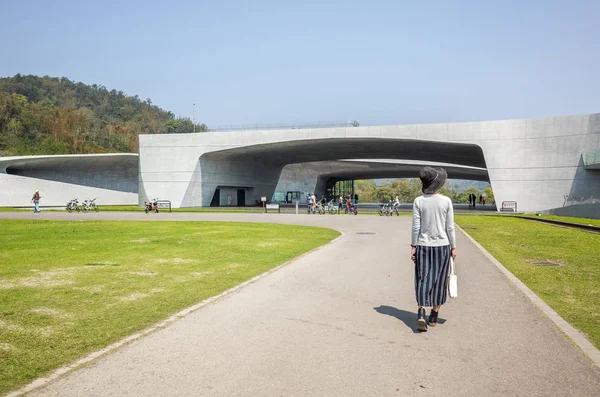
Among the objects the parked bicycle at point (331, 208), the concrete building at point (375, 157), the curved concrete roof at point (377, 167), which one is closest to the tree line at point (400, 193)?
the curved concrete roof at point (377, 167)

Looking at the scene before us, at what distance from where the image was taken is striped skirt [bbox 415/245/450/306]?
226 inches

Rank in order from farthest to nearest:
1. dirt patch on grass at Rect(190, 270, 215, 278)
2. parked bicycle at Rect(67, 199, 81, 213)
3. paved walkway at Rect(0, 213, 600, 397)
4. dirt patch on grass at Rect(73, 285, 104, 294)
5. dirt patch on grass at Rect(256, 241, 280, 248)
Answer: parked bicycle at Rect(67, 199, 81, 213) → dirt patch on grass at Rect(256, 241, 280, 248) → dirt patch on grass at Rect(190, 270, 215, 278) → dirt patch on grass at Rect(73, 285, 104, 294) → paved walkway at Rect(0, 213, 600, 397)

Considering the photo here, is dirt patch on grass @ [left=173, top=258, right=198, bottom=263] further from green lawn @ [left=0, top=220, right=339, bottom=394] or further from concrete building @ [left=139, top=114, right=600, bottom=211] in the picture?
concrete building @ [left=139, top=114, right=600, bottom=211]

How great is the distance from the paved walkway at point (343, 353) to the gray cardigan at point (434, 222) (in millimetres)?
1026

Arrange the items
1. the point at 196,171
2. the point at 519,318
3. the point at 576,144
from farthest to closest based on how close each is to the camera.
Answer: the point at 196,171
the point at 576,144
the point at 519,318

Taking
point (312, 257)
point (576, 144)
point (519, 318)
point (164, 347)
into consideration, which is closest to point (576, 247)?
point (312, 257)

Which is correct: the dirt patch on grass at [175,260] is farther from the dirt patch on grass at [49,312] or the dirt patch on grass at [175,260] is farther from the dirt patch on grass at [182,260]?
the dirt patch on grass at [49,312]

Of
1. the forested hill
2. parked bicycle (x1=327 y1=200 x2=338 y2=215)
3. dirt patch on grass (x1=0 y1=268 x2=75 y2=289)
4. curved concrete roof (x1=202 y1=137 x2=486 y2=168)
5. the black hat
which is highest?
the forested hill

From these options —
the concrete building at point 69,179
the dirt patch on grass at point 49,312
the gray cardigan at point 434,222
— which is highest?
the concrete building at point 69,179

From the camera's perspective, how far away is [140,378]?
4.04m

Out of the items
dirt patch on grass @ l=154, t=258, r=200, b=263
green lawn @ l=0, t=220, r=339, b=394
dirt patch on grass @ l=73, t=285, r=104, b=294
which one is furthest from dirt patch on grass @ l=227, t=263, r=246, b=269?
dirt patch on grass @ l=73, t=285, r=104, b=294

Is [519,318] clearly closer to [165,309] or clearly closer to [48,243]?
[165,309]

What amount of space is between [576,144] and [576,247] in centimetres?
2722

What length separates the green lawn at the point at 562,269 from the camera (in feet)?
20.9
